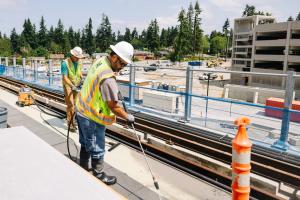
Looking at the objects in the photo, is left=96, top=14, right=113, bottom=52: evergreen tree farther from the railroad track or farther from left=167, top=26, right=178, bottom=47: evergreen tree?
the railroad track

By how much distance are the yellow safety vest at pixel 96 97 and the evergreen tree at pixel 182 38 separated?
305 ft

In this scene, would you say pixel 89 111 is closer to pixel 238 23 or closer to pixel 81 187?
pixel 81 187

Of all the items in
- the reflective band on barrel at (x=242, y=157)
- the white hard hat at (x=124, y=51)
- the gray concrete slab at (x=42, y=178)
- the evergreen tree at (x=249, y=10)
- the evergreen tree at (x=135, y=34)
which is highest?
the evergreen tree at (x=249, y=10)

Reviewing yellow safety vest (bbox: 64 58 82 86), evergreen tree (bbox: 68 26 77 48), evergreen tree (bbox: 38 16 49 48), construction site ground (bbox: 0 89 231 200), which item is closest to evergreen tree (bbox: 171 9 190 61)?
evergreen tree (bbox: 68 26 77 48)

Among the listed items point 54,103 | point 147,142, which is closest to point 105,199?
point 147,142

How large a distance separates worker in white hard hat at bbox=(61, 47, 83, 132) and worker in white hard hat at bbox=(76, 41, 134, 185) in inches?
103

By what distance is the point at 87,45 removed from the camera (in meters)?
123

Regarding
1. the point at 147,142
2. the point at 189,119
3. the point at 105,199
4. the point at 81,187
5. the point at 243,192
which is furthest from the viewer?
the point at 189,119

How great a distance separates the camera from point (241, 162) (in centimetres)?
250

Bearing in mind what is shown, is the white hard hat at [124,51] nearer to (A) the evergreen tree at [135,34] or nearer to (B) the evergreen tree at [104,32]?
(B) the evergreen tree at [104,32]

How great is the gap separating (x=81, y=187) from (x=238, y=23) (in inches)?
3273

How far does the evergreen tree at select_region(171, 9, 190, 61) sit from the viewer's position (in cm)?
9325

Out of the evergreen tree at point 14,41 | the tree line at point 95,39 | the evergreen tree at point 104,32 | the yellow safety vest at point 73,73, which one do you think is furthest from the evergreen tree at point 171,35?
the yellow safety vest at point 73,73

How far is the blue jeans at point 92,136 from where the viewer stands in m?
3.98
